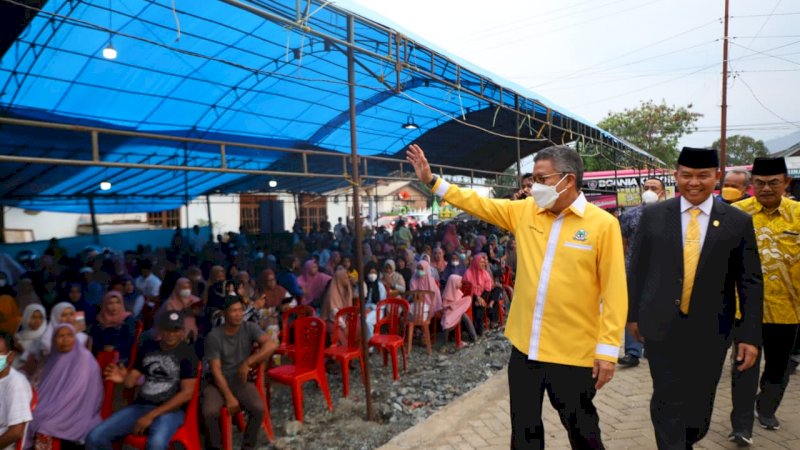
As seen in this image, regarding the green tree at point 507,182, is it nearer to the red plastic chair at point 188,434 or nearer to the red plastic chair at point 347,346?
the red plastic chair at point 347,346

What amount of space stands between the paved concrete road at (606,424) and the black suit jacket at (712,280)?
1258 mm

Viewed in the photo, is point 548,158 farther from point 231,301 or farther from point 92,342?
point 92,342

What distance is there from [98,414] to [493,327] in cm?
572

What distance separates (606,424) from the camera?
11.6 ft

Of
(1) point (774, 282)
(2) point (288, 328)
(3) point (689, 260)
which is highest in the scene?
(3) point (689, 260)

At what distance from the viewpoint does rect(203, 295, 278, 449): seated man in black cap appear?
3.60 m

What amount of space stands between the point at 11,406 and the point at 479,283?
578 cm

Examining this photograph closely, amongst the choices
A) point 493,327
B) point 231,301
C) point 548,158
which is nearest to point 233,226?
point 493,327

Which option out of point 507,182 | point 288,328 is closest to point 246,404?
point 288,328

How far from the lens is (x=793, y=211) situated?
3008 mm

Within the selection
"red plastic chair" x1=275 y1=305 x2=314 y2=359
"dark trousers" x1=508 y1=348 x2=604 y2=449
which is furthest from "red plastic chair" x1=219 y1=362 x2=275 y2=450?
"dark trousers" x1=508 y1=348 x2=604 y2=449

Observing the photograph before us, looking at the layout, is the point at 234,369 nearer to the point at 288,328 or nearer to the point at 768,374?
the point at 288,328

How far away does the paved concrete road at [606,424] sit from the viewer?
10.5 ft

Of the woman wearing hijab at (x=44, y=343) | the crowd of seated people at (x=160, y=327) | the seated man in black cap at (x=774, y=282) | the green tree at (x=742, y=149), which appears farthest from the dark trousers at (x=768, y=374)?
the green tree at (x=742, y=149)
